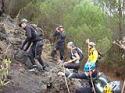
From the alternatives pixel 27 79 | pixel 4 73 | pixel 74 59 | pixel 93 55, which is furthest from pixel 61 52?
pixel 93 55

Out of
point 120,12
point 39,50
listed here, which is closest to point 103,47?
point 120,12

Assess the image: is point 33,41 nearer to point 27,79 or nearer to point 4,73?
point 27,79

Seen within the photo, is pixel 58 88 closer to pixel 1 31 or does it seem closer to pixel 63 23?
pixel 1 31

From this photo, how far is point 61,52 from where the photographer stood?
61.4ft

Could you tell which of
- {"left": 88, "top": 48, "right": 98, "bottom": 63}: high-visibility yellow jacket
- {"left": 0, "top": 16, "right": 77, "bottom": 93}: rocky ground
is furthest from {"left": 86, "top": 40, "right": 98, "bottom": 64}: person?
{"left": 0, "top": 16, "right": 77, "bottom": 93}: rocky ground

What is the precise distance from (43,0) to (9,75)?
1608 centimetres

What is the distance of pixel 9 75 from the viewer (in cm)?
1388

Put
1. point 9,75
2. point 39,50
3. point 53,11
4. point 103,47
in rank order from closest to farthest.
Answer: point 9,75 → point 39,50 → point 103,47 → point 53,11

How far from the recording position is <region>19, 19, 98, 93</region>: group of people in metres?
11.6

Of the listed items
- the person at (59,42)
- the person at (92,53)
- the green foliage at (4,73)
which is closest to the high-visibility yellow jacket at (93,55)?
the person at (92,53)

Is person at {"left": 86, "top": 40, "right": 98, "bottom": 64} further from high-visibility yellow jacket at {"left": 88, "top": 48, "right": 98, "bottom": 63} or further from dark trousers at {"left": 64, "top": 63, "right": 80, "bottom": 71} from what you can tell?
dark trousers at {"left": 64, "top": 63, "right": 80, "bottom": 71}

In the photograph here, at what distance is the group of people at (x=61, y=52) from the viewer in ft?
38.2

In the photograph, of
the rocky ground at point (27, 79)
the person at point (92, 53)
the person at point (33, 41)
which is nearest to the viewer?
the person at point (92, 53)

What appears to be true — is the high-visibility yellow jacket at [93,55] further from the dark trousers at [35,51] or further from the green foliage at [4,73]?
the dark trousers at [35,51]
